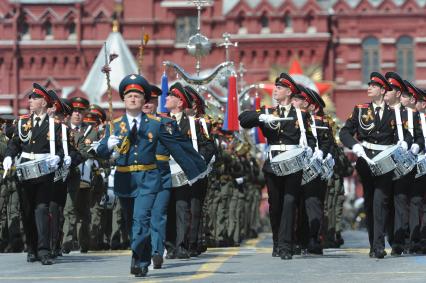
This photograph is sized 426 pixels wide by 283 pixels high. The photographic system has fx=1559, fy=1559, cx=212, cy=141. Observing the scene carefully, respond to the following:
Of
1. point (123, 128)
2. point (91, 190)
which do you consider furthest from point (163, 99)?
point (123, 128)

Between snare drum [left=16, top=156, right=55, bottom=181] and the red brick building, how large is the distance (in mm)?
52127

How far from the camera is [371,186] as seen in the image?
1688cm

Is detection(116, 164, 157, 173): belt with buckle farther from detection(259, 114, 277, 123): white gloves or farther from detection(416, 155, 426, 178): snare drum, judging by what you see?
detection(416, 155, 426, 178): snare drum

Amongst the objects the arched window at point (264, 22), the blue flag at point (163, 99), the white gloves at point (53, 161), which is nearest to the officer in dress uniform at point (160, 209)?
the white gloves at point (53, 161)

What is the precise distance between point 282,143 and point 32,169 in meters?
2.69

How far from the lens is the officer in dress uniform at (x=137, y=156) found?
13.9m

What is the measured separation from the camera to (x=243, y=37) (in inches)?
2731

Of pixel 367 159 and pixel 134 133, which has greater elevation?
pixel 134 133

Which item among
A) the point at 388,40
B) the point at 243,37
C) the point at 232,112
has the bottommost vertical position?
the point at 232,112

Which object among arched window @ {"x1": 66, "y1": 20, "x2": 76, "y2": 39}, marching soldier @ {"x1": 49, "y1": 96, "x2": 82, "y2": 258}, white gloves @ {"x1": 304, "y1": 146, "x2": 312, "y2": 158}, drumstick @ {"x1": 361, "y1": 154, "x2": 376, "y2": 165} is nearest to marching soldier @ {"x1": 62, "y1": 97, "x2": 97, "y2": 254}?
marching soldier @ {"x1": 49, "y1": 96, "x2": 82, "y2": 258}

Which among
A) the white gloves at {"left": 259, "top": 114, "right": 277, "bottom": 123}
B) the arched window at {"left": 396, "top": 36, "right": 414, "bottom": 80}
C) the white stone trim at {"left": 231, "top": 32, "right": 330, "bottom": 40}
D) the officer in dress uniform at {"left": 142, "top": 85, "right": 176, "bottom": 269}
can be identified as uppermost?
the white stone trim at {"left": 231, "top": 32, "right": 330, "bottom": 40}

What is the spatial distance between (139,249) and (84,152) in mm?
4059

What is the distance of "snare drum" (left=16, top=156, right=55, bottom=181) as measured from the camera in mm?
16016

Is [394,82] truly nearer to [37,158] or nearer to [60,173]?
[60,173]
